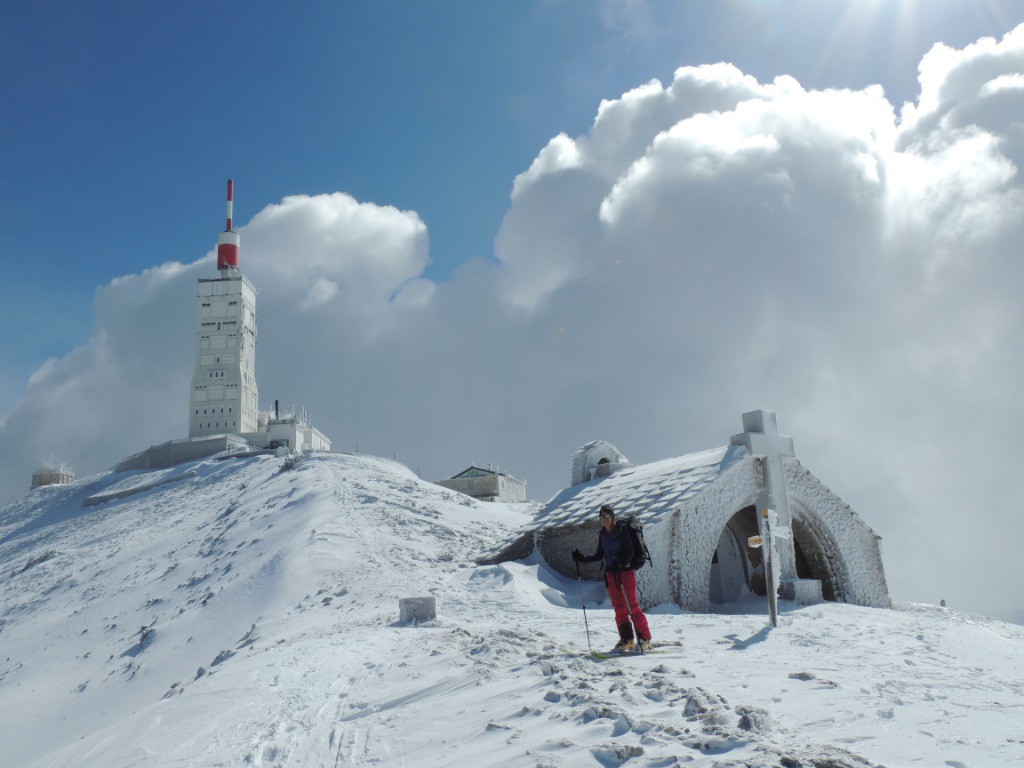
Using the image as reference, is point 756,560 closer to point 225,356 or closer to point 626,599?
point 626,599

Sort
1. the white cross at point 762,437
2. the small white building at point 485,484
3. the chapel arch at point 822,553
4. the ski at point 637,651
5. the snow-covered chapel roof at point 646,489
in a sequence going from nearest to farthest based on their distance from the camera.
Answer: the ski at point 637,651
the snow-covered chapel roof at point 646,489
the white cross at point 762,437
the chapel arch at point 822,553
the small white building at point 485,484

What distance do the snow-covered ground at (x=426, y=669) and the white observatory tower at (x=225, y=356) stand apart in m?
44.5

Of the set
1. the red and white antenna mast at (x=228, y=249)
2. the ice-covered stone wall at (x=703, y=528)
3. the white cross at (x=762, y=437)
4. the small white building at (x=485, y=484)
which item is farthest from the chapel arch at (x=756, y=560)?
the red and white antenna mast at (x=228, y=249)

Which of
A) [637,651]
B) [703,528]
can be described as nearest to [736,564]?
[703,528]

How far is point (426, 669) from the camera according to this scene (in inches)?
358

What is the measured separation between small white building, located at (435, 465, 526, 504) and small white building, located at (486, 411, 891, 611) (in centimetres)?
2776

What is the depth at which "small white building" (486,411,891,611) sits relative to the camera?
56.2 feet

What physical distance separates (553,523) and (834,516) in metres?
7.50

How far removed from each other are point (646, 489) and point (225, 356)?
205ft

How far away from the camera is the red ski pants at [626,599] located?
9.60 metres

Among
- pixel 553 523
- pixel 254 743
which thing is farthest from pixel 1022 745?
pixel 553 523

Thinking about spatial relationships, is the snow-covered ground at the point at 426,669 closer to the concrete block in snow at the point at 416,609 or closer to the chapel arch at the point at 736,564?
the concrete block in snow at the point at 416,609

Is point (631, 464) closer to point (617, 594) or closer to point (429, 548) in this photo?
point (429, 548)

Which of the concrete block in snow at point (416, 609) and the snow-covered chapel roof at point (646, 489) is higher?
the snow-covered chapel roof at point (646, 489)
